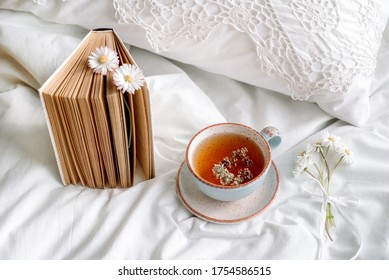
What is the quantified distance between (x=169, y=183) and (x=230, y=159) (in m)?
0.10

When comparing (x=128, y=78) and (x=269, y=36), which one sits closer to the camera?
(x=128, y=78)

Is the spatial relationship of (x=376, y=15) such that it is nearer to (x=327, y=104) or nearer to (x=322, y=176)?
(x=327, y=104)

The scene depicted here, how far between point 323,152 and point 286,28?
0.67 ft

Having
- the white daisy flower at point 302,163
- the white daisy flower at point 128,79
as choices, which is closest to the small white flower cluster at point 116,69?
the white daisy flower at point 128,79

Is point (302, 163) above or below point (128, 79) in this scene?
below

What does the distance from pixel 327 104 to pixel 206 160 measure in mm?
243

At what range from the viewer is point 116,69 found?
2.12 ft

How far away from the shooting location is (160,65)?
0.84 m

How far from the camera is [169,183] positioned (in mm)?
728

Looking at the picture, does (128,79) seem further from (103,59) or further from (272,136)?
(272,136)

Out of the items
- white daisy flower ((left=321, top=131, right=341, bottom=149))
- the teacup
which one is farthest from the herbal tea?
white daisy flower ((left=321, top=131, right=341, bottom=149))

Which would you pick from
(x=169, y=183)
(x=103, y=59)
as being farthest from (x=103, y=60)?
(x=169, y=183)

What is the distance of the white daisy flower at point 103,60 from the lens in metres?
0.66

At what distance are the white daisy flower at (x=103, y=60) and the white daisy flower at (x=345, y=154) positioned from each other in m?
0.36
